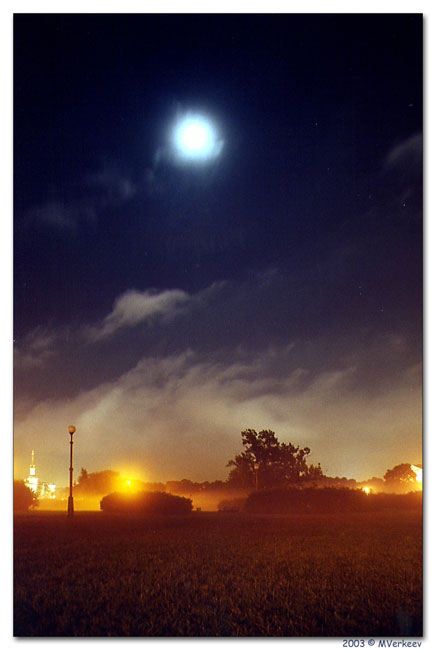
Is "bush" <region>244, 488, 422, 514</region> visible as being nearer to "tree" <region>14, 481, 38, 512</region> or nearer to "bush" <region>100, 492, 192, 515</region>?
"bush" <region>100, 492, 192, 515</region>

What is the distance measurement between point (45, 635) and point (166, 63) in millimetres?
6019

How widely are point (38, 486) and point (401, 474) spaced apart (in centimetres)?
406

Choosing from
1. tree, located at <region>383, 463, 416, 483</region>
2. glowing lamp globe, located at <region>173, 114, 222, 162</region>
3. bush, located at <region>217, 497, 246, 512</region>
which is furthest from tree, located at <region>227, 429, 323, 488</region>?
glowing lamp globe, located at <region>173, 114, 222, 162</region>

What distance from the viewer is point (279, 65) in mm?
5383

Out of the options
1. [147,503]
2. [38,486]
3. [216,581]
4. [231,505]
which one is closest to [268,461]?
[231,505]

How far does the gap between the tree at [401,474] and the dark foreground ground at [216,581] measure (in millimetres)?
367

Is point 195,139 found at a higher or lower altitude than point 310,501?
higher

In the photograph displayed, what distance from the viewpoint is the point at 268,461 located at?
5469mm

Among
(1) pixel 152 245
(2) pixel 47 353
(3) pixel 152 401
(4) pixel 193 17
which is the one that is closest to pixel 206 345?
(3) pixel 152 401

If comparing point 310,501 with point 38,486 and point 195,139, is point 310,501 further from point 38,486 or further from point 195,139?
point 195,139

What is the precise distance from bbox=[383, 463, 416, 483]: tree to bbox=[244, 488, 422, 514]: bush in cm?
45

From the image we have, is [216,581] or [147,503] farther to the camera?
[147,503]
